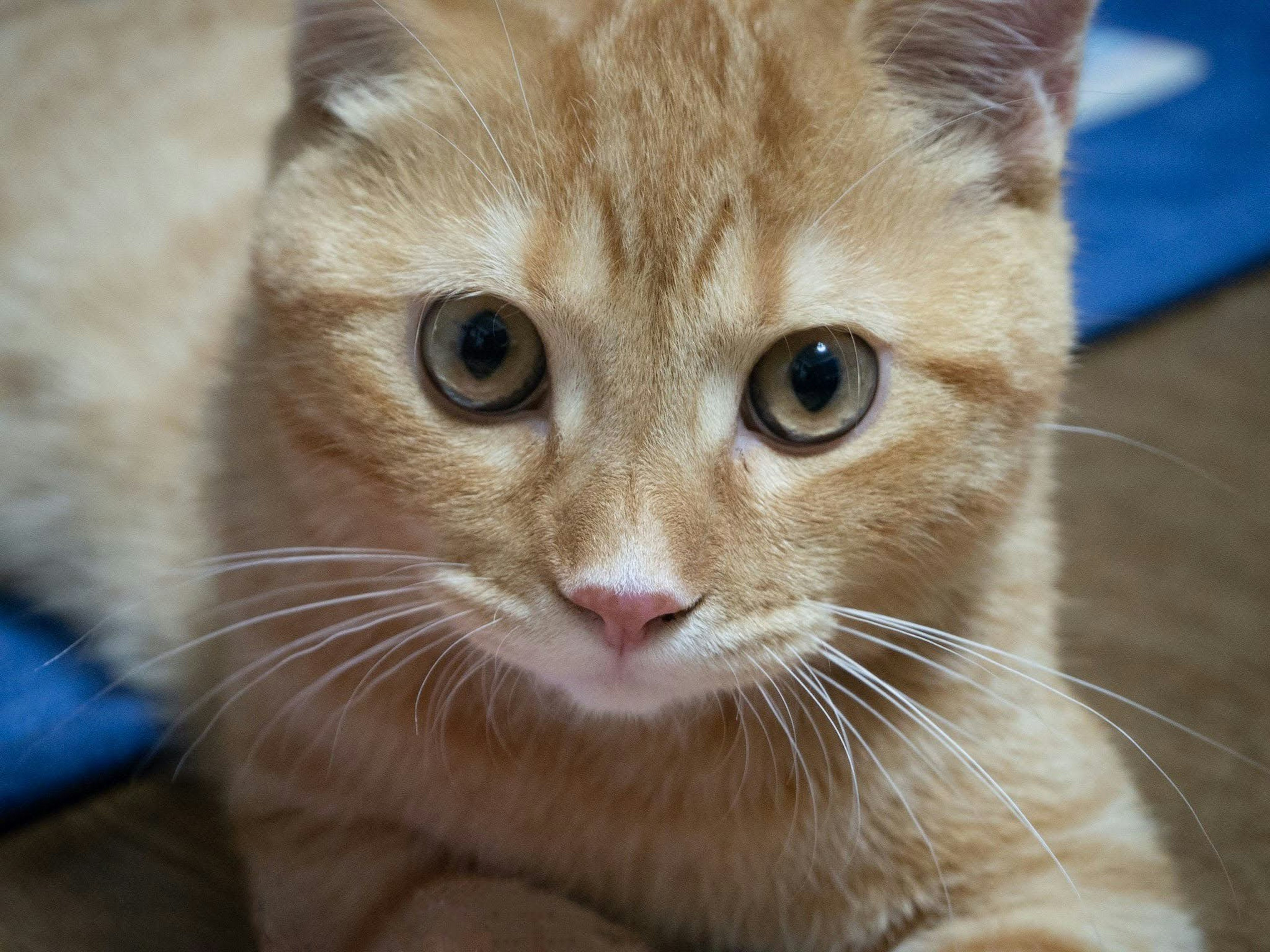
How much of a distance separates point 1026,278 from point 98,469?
117 centimetres

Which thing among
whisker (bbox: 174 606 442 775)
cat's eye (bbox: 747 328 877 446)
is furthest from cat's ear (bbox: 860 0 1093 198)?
whisker (bbox: 174 606 442 775)

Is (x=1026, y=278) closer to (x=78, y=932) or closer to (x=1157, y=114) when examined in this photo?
(x=78, y=932)

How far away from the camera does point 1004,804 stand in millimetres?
1155

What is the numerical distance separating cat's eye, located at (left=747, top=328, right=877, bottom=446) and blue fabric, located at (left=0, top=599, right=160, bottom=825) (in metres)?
0.86

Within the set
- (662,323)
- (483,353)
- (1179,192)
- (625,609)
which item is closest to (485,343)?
(483,353)

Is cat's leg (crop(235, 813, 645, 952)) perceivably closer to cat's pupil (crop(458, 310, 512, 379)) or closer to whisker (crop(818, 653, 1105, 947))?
whisker (crop(818, 653, 1105, 947))

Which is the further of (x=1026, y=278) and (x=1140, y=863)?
(x=1140, y=863)

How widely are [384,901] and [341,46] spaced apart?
777mm

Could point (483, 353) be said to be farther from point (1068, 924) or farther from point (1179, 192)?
point (1179, 192)

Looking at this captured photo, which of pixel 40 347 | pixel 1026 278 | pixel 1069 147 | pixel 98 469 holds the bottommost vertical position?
pixel 98 469

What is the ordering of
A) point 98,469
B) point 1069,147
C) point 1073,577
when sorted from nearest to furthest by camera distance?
Answer: point 1069,147 → point 98,469 → point 1073,577

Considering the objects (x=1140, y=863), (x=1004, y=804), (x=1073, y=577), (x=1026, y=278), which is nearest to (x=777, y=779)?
(x=1004, y=804)

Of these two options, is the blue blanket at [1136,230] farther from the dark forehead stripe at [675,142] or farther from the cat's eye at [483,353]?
the cat's eye at [483,353]

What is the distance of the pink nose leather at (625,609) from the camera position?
86 cm
